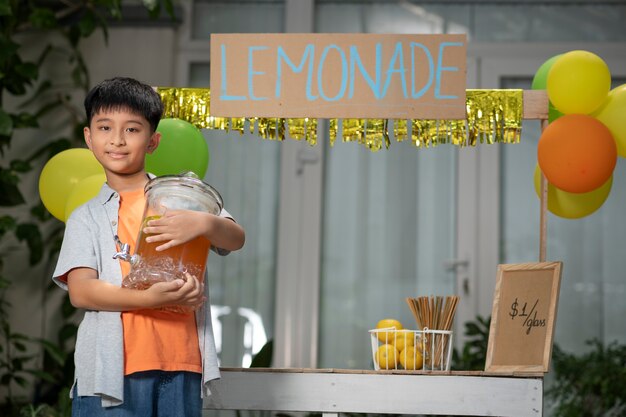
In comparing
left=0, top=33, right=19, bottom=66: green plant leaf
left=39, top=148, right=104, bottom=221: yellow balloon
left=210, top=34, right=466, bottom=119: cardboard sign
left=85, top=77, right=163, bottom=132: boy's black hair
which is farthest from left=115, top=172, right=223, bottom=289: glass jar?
left=0, top=33, right=19, bottom=66: green plant leaf

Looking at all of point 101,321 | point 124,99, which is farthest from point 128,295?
point 124,99

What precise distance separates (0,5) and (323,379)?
2.00 m

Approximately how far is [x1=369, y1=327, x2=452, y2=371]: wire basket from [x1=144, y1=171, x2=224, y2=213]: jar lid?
2.36ft

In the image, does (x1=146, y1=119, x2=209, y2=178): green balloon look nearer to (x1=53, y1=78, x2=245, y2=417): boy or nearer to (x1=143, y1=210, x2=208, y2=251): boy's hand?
(x1=53, y1=78, x2=245, y2=417): boy

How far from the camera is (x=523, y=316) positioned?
7.41 ft

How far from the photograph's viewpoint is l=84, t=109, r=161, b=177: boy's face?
168 centimetres

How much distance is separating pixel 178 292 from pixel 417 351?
32.8 inches

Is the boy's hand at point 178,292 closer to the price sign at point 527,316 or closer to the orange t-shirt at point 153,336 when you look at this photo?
the orange t-shirt at point 153,336

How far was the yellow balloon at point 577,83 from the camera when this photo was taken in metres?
2.30

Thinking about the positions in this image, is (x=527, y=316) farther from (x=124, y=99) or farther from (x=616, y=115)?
(x=124, y=99)

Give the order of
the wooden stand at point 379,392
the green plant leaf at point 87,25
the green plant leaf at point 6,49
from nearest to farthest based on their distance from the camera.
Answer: the wooden stand at point 379,392 < the green plant leaf at point 6,49 < the green plant leaf at point 87,25

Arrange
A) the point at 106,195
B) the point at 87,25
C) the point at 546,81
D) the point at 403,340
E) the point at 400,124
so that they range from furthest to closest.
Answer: the point at 87,25 → the point at 546,81 → the point at 400,124 → the point at 403,340 → the point at 106,195

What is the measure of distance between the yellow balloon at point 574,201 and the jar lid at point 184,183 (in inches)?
45.1

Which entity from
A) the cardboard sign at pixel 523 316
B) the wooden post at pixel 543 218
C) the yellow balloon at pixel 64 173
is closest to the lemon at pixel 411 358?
the cardboard sign at pixel 523 316
